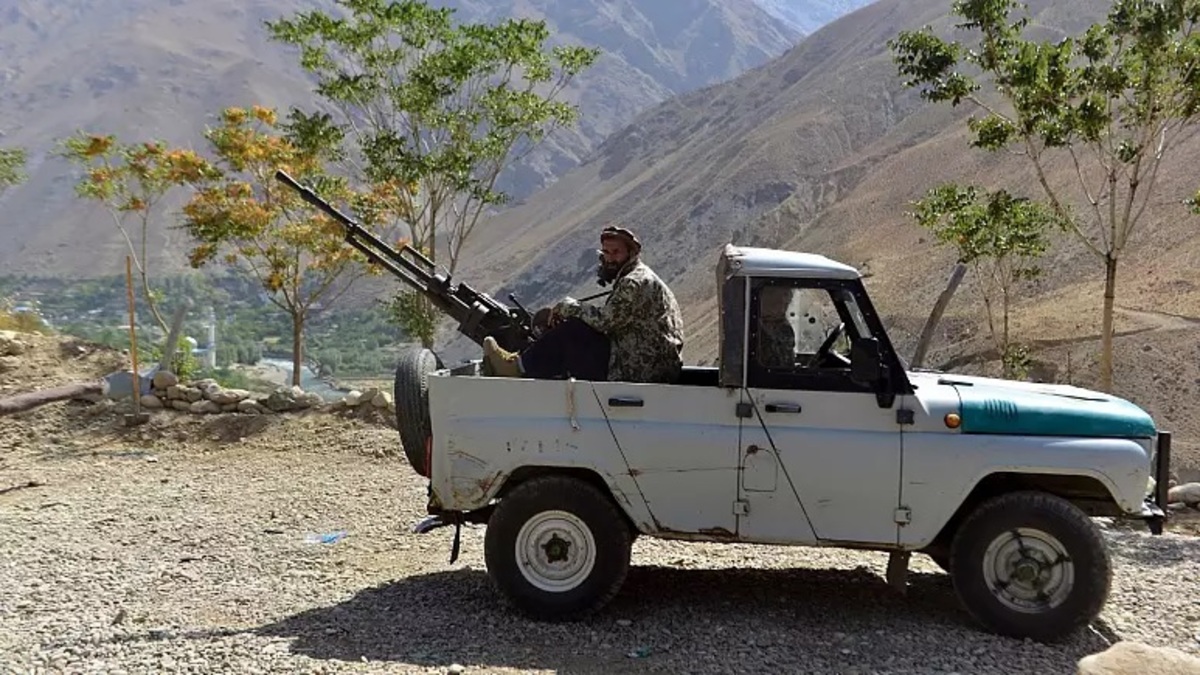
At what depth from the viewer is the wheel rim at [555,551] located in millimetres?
5895

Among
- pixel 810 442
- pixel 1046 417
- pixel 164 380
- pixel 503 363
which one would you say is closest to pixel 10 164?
pixel 164 380

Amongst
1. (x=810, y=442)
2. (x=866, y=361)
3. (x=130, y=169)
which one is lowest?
(x=810, y=442)

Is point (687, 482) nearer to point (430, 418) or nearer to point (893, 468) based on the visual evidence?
point (893, 468)

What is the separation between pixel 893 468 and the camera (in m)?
5.62

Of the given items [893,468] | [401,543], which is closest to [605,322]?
[893,468]

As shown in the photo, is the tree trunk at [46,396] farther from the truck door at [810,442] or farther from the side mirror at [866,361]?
the side mirror at [866,361]

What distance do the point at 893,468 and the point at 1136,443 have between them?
4.24 feet

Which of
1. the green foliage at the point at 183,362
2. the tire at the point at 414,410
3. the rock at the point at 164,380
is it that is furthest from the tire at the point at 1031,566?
the green foliage at the point at 183,362

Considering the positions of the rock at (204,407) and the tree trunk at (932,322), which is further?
the rock at (204,407)

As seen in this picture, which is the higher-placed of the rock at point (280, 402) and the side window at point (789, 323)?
the side window at point (789, 323)

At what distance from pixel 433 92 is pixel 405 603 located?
9.21 m

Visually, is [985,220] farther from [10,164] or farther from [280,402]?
[10,164]

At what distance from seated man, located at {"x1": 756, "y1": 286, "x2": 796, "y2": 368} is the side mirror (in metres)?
0.37

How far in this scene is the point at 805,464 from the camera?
569cm
